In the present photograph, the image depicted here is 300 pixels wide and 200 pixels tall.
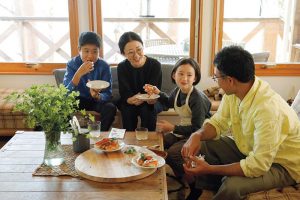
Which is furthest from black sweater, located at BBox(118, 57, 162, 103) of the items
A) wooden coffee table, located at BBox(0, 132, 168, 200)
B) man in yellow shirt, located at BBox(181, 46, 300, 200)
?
wooden coffee table, located at BBox(0, 132, 168, 200)

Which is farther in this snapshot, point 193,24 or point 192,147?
point 193,24

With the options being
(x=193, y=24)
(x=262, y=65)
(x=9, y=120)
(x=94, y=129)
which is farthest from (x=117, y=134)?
(x=262, y=65)

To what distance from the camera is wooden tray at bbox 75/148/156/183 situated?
61.6 inches

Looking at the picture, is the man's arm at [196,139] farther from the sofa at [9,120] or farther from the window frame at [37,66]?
the window frame at [37,66]

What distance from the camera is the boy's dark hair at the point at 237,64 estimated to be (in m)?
1.68

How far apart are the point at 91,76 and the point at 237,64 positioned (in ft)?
5.50

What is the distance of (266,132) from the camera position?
158 centimetres

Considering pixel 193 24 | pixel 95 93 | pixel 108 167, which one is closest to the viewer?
pixel 108 167

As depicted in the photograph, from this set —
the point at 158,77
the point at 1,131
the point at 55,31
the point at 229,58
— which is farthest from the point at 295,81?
the point at 1,131

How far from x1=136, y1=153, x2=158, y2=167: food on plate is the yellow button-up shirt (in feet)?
1.42

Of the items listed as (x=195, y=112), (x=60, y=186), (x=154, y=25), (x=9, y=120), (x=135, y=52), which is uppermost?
(x=154, y=25)

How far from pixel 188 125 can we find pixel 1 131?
1928mm

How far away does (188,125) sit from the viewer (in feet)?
7.87

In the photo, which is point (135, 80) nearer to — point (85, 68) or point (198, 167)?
point (85, 68)
